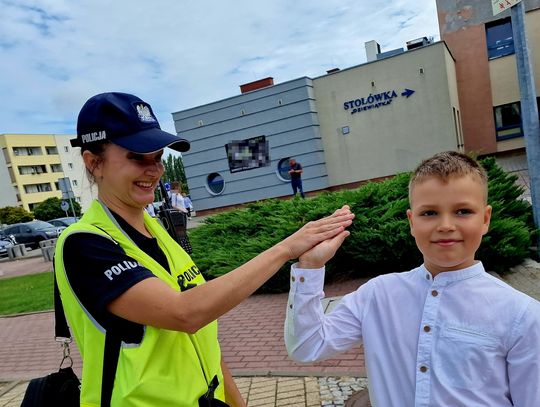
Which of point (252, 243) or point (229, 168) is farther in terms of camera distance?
point (229, 168)

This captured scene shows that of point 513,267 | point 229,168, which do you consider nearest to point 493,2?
point 513,267

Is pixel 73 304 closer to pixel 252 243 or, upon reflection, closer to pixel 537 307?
pixel 537 307

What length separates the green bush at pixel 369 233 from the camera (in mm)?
5512

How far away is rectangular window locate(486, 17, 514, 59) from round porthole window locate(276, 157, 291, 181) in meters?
12.6

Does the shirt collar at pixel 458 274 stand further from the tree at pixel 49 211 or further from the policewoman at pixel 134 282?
the tree at pixel 49 211

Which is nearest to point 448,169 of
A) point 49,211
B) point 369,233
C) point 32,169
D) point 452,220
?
point 452,220

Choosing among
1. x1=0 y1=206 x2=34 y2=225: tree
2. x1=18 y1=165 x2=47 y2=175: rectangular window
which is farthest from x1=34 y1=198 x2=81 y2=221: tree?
x1=18 y1=165 x2=47 y2=175: rectangular window

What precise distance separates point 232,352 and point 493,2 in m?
5.12

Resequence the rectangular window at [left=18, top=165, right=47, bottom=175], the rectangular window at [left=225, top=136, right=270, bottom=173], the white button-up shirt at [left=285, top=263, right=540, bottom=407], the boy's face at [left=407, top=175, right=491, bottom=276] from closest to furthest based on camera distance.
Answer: the white button-up shirt at [left=285, top=263, right=540, bottom=407]
the boy's face at [left=407, top=175, right=491, bottom=276]
the rectangular window at [left=225, top=136, right=270, bottom=173]
the rectangular window at [left=18, top=165, right=47, bottom=175]

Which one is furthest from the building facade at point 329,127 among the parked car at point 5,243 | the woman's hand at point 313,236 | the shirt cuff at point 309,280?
the shirt cuff at point 309,280

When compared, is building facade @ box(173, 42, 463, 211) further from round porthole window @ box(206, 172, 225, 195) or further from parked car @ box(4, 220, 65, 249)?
parked car @ box(4, 220, 65, 249)

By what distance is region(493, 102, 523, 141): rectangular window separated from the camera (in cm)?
2206

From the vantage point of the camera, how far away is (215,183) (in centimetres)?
2327

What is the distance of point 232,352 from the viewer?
15.2 ft
